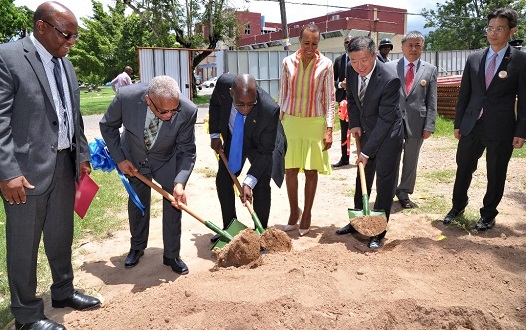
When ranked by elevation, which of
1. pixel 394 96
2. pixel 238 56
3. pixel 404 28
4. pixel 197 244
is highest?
pixel 404 28

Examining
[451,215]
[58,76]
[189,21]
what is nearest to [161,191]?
[58,76]

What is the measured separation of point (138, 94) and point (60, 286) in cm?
150

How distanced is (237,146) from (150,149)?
2.62 ft

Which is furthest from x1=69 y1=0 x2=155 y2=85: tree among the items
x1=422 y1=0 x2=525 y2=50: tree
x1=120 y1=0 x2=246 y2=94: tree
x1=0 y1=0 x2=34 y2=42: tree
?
x1=422 y1=0 x2=525 y2=50: tree

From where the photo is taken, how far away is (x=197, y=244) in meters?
4.28

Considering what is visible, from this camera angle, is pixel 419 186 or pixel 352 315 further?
pixel 419 186

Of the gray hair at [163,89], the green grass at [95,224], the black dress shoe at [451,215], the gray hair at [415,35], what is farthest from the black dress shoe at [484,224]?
the green grass at [95,224]

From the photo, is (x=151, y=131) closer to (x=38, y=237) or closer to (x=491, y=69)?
(x=38, y=237)

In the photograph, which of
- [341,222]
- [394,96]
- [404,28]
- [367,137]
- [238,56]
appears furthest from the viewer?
[404,28]

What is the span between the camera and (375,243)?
392 cm

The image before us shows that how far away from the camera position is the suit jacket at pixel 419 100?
4.95 metres

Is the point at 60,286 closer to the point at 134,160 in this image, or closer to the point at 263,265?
the point at 134,160

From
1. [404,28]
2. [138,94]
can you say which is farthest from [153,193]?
[404,28]

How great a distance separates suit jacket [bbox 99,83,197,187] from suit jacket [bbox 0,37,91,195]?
0.80 metres
